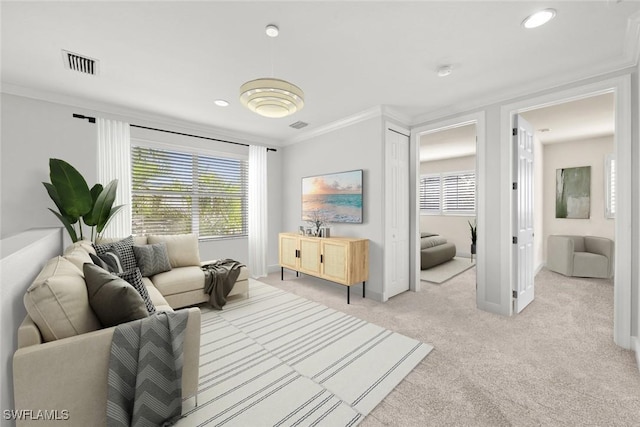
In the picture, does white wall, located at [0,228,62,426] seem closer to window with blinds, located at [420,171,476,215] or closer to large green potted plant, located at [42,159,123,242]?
large green potted plant, located at [42,159,123,242]

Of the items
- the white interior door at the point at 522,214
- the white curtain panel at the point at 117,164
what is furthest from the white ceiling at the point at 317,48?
the white interior door at the point at 522,214

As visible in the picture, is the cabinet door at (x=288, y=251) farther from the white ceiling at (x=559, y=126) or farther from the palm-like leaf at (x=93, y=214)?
the white ceiling at (x=559, y=126)

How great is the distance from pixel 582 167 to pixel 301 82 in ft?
18.7

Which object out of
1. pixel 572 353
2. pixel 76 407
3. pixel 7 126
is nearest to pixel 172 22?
pixel 76 407

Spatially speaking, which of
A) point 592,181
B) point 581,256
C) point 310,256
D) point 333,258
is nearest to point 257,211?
point 310,256

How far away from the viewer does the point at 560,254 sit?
4711 millimetres

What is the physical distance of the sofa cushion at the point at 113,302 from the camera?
4.75 feet

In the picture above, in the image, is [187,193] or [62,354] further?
[187,193]

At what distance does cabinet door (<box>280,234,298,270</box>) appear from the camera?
4254mm

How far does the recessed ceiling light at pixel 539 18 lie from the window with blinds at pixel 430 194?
553cm

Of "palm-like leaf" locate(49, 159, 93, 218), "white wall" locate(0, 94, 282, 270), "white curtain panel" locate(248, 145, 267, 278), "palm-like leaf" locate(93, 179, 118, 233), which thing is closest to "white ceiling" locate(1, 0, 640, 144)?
"white wall" locate(0, 94, 282, 270)

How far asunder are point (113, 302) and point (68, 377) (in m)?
0.36

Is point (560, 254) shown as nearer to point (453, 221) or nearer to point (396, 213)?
point (453, 221)

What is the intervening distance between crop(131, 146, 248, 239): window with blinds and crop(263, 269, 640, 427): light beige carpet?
7.95ft
